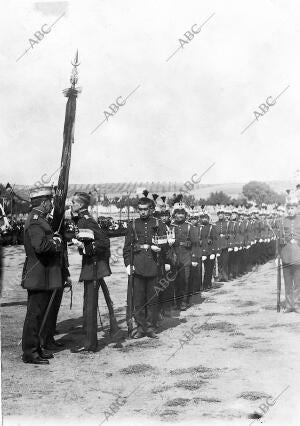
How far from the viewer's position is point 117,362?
644 centimetres

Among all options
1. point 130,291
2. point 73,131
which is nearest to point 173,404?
point 130,291

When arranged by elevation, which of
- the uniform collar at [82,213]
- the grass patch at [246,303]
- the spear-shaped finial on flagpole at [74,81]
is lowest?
the grass patch at [246,303]

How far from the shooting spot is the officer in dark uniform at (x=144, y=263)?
25.9 ft

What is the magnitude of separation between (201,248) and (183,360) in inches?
186

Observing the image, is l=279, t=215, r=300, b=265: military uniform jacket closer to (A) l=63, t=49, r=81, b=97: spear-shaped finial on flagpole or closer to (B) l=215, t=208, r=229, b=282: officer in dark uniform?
(B) l=215, t=208, r=229, b=282: officer in dark uniform

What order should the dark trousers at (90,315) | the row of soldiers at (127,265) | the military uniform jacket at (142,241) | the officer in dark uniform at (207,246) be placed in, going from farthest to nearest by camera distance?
the officer in dark uniform at (207,246) < the military uniform jacket at (142,241) < the dark trousers at (90,315) < the row of soldiers at (127,265)

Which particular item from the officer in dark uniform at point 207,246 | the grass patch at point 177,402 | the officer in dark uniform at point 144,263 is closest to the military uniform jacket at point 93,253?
the officer in dark uniform at point 144,263

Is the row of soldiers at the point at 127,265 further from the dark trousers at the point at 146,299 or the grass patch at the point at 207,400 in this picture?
the grass patch at the point at 207,400

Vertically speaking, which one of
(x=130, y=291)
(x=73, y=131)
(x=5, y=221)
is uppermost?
(x=73, y=131)

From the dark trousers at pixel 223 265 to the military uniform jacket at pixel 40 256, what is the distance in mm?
7251

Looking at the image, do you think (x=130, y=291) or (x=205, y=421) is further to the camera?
(x=130, y=291)

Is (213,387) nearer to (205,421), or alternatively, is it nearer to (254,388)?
(254,388)

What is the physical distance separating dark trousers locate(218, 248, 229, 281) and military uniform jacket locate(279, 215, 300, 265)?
3790mm

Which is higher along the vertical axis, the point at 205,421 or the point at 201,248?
the point at 201,248
